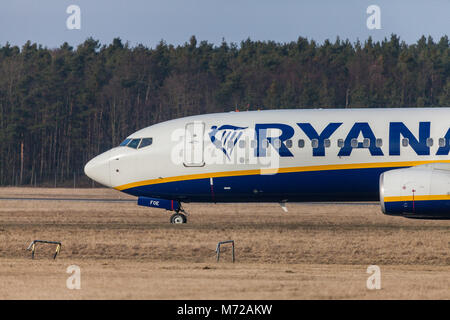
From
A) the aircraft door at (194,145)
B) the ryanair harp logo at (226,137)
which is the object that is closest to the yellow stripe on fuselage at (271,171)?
the aircraft door at (194,145)

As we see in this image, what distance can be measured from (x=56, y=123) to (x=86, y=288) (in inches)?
4327

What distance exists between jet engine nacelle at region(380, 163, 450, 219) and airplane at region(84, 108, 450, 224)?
76mm

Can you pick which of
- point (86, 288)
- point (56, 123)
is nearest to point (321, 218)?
point (86, 288)

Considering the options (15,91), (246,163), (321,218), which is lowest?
(321,218)

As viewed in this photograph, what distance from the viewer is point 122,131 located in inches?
5177

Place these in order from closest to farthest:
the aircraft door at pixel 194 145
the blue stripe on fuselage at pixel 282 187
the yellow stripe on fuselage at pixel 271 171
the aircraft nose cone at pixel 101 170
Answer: the yellow stripe on fuselage at pixel 271 171 < the blue stripe on fuselage at pixel 282 187 < the aircraft door at pixel 194 145 < the aircraft nose cone at pixel 101 170

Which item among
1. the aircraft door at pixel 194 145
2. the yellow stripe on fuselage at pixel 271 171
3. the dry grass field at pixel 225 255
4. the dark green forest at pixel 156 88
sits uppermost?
the dark green forest at pixel 156 88

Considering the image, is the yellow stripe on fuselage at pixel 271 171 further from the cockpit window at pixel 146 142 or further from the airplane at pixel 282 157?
the cockpit window at pixel 146 142

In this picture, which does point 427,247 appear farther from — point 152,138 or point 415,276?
point 152,138

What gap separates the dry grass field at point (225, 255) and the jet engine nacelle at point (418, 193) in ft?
3.72

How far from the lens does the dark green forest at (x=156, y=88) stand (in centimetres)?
12488

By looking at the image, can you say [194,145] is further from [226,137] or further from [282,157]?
[282,157]

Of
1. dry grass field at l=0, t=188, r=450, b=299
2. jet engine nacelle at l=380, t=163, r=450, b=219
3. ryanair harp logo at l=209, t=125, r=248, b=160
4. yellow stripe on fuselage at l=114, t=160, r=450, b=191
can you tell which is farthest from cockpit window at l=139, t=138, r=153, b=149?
jet engine nacelle at l=380, t=163, r=450, b=219

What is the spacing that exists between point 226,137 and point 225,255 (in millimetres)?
8540
